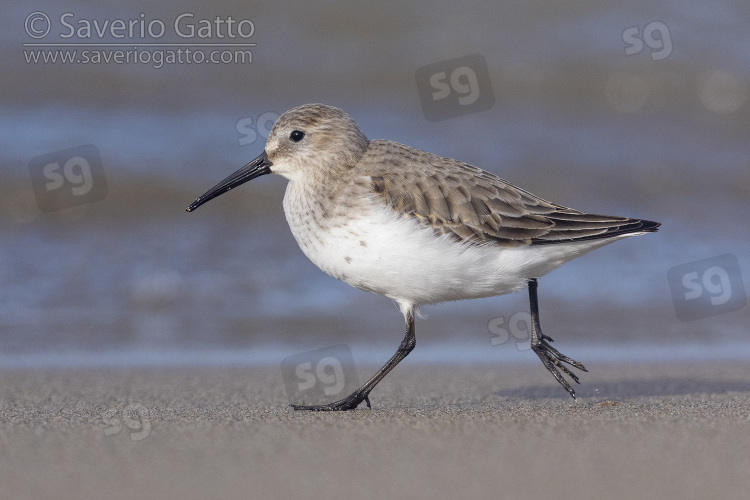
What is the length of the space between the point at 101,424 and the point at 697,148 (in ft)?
27.5

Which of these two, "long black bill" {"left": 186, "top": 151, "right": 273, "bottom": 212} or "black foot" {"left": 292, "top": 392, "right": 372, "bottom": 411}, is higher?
"long black bill" {"left": 186, "top": 151, "right": 273, "bottom": 212}

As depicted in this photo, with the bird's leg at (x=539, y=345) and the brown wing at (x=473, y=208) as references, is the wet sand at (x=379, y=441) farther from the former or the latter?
the brown wing at (x=473, y=208)

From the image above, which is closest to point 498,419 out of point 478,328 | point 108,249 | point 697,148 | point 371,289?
point 371,289

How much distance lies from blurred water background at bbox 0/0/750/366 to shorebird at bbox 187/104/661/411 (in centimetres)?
186

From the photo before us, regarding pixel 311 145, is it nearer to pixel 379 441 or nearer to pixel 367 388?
pixel 367 388

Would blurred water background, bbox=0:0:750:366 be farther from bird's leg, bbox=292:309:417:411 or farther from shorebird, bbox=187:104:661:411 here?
shorebird, bbox=187:104:661:411

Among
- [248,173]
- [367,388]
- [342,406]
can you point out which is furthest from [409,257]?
[248,173]

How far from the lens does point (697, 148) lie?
1072 cm

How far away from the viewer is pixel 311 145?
5238 mm

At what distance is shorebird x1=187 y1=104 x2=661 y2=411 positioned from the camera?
4.73m

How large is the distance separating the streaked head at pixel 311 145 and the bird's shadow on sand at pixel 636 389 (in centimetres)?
171

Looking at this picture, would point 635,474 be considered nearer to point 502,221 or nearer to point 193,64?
point 502,221

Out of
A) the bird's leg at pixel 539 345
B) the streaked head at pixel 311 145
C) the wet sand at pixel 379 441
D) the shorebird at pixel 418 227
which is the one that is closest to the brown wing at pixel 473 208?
the shorebird at pixel 418 227

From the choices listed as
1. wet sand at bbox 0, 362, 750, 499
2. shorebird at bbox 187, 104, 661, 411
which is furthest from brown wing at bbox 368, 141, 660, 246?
wet sand at bbox 0, 362, 750, 499
